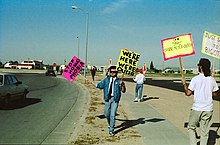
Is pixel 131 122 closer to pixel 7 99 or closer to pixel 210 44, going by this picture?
pixel 210 44

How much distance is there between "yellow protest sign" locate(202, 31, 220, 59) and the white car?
25.4 ft

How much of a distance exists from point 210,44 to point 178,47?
4.88ft

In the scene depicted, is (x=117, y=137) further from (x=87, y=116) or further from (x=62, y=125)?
(x=87, y=116)

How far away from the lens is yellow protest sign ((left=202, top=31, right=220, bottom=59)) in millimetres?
7675

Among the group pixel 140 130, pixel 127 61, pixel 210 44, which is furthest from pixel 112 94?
pixel 210 44

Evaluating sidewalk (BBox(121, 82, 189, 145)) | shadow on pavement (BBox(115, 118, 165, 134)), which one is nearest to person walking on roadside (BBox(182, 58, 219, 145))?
sidewalk (BBox(121, 82, 189, 145))

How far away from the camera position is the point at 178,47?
6734 millimetres

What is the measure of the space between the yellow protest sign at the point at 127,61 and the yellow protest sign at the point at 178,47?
1806 mm

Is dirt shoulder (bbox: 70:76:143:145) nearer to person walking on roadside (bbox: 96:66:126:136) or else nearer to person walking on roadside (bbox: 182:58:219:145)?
person walking on roadside (bbox: 96:66:126:136)

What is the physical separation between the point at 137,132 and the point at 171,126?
1.40 metres

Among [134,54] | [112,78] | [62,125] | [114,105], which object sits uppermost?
[134,54]

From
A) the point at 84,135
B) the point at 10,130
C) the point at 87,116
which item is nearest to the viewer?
the point at 84,135

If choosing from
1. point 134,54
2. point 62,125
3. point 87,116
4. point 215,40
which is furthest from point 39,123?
point 215,40

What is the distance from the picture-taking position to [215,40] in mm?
7793
